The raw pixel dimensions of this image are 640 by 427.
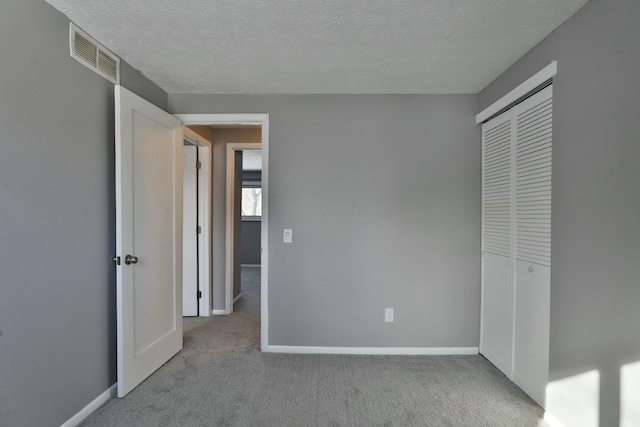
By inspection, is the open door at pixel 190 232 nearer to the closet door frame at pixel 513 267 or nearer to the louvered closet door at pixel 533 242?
the closet door frame at pixel 513 267

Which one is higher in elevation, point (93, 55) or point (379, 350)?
point (93, 55)

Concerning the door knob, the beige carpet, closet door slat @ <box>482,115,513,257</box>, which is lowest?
the beige carpet

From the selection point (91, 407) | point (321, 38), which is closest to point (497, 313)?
point (321, 38)

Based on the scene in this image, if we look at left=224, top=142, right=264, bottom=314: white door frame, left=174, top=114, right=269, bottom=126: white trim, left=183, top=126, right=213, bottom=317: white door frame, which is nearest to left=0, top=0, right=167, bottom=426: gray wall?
left=174, top=114, right=269, bottom=126: white trim

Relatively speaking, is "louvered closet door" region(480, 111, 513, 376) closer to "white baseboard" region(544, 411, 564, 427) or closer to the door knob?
"white baseboard" region(544, 411, 564, 427)

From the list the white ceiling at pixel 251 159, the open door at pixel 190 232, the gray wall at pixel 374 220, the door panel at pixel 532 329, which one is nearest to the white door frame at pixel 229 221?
the open door at pixel 190 232

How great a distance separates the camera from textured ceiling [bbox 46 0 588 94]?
62.9 inches

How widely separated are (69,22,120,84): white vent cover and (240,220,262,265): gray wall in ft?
19.5

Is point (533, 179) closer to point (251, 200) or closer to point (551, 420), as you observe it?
point (551, 420)

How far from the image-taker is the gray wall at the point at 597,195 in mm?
1345

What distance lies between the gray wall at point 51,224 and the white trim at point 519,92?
2.85 metres

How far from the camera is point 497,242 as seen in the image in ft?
8.09

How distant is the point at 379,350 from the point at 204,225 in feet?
8.15

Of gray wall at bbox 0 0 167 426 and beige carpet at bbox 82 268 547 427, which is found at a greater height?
gray wall at bbox 0 0 167 426
